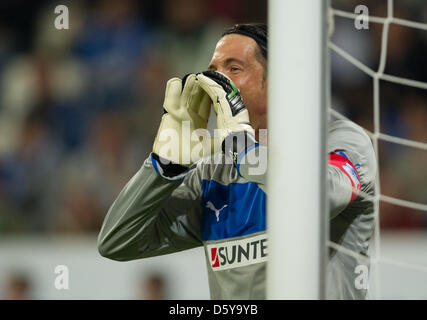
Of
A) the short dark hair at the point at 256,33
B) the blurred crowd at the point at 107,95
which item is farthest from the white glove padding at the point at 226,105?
the blurred crowd at the point at 107,95

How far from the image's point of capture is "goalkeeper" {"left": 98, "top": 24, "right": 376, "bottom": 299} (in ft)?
4.90

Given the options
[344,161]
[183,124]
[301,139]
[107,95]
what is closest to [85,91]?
[107,95]

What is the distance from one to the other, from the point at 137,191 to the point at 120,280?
1335 millimetres

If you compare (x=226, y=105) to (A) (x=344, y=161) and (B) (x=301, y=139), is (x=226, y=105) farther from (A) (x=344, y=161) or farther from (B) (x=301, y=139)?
(B) (x=301, y=139)

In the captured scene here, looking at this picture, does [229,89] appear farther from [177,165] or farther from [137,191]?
[137,191]

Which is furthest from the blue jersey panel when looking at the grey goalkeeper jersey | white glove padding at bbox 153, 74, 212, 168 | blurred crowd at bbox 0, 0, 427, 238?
blurred crowd at bbox 0, 0, 427, 238

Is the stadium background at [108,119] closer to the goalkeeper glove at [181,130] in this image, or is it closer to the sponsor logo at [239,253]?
the sponsor logo at [239,253]

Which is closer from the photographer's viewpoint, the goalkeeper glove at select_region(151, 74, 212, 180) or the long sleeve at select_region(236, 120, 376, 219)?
the long sleeve at select_region(236, 120, 376, 219)

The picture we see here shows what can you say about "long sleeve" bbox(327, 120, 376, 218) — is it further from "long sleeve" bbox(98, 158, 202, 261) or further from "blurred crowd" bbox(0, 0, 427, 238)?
"blurred crowd" bbox(0, 0, 427, 238)

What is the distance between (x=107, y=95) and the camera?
3490 mm

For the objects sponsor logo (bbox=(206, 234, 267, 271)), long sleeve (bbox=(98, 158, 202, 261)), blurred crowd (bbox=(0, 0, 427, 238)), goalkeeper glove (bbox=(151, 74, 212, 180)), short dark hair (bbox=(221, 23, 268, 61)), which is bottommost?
sponsor logo (bbox=(206, 234, 267, 271))

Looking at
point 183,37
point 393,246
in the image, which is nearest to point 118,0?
point 183,37

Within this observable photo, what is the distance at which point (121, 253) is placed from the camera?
65.4 inches

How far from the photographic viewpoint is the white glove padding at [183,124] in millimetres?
1525
